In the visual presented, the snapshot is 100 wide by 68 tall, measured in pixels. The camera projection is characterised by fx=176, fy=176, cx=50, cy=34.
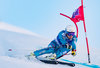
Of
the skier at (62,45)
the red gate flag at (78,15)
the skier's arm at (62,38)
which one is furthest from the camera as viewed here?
the red gate flag at (78,15)

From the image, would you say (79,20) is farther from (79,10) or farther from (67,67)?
(67,67)

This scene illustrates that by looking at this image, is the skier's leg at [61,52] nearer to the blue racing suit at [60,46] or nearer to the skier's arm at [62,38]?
the blue racing suit at [60,46]

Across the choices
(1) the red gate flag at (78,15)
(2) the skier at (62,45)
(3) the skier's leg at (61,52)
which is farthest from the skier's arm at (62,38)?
(1) the red gate flag at (78,15)

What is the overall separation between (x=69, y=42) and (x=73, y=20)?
4.25 feet

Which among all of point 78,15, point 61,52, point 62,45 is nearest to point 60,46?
point 62,45

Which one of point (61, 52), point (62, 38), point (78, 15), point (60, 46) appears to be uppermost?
point (78, 15)

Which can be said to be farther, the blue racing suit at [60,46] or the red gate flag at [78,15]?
the red gate flag at [78,15]

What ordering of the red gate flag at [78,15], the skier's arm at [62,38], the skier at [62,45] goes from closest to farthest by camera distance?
the skier at [62,45] → the skier's arm at [62,38] → the red gate flag at [78,15]

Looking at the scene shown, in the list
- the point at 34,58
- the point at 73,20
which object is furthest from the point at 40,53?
the point at 73,20

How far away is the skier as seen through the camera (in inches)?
222

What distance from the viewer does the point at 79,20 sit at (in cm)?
659

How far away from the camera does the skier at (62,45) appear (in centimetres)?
564

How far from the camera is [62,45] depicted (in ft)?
19.3

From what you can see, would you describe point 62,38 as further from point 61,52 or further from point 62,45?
point 61,52
